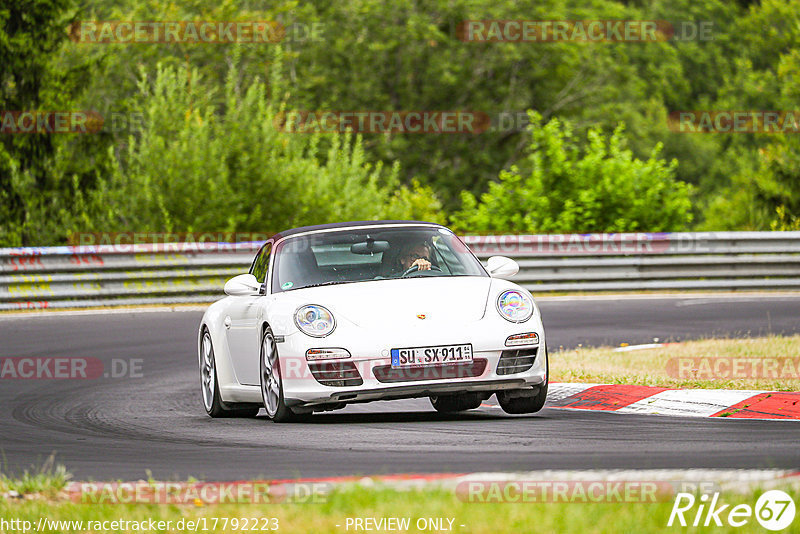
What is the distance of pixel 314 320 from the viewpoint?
8734mm

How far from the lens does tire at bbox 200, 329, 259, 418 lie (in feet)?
34.1

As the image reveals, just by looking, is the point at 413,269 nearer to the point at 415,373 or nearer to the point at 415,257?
the point at 415,257

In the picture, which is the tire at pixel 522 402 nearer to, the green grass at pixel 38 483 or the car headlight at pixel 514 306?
the car headlight at pixel 514 306

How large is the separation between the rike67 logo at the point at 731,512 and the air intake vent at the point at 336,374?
3.57 m

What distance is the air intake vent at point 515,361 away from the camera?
8758 mm

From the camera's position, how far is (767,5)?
7281cm

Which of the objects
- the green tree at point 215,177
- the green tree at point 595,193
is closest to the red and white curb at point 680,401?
the green tree at point 215,177

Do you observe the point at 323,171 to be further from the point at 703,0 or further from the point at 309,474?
the point at 703,0

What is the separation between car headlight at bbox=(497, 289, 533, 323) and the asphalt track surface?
67 cm

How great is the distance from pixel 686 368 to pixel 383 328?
394cm

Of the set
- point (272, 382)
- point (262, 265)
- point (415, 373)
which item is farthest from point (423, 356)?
point (262, 265)

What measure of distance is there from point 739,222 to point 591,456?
25899 millimetres

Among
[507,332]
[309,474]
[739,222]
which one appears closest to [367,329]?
[507,332]

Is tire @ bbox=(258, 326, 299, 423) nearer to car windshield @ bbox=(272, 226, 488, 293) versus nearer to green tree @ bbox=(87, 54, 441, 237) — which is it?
car windshield @ bbox=(272, 226, 488, 293)
